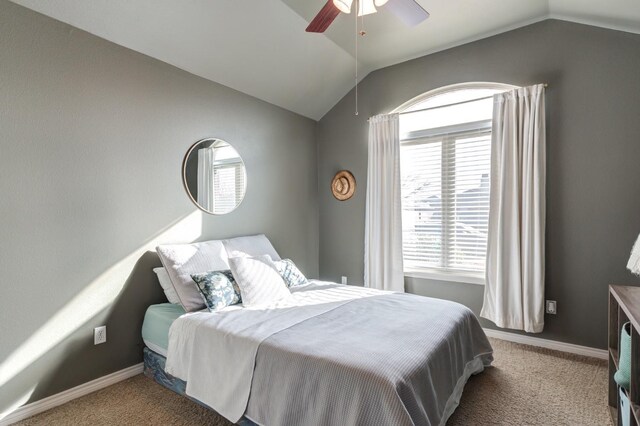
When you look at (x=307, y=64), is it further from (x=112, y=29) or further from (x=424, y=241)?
(x=424, y=241)

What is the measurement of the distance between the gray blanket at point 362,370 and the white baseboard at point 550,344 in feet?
4.12

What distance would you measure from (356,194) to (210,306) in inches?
93.4

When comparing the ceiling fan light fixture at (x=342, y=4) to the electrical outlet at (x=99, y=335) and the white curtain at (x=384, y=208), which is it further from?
the electrical outlet at (x=99, y=335)

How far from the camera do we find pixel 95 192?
237cm

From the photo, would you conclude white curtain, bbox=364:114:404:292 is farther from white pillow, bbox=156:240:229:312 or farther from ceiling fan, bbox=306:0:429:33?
white pillow, bbox=156:240:229:312

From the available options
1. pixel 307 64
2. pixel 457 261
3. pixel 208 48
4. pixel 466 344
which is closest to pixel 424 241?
pixel 457 261

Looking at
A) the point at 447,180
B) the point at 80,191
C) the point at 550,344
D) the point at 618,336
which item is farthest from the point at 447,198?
the point at 80,191

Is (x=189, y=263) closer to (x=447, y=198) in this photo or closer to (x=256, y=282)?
(x=256, y=282)

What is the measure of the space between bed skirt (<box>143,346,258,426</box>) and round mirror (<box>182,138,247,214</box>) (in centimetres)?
129

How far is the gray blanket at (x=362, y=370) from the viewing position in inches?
55.8

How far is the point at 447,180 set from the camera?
3.53m

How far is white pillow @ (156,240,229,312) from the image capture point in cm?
244

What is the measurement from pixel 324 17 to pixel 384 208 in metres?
2.21

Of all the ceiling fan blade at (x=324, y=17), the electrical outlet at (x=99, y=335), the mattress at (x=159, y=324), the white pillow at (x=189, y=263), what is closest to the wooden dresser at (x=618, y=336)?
the ceiling fan blade at (x=324, y=17)
